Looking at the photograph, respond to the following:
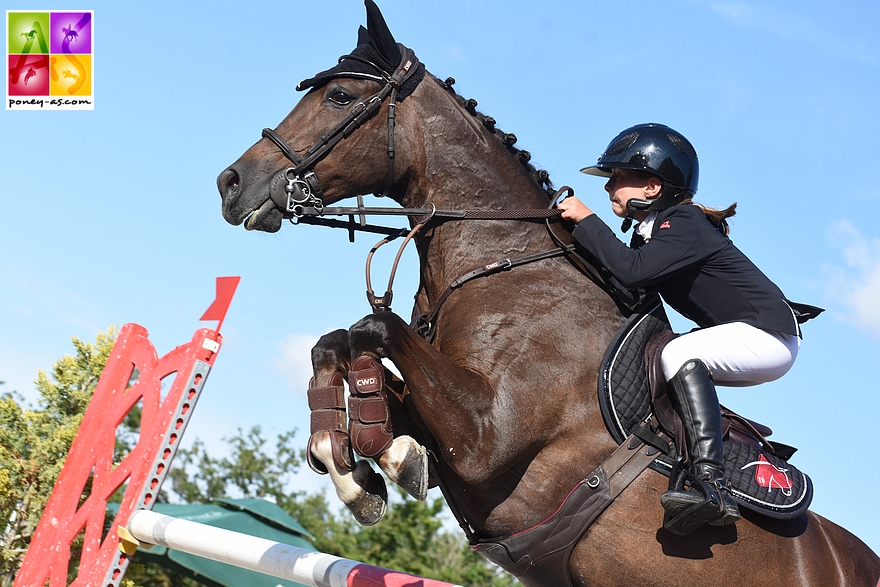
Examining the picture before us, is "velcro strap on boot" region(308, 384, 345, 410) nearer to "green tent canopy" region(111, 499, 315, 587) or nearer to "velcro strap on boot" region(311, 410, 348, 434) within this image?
"velcro strap on boot" region(311, 410, 348, 434)

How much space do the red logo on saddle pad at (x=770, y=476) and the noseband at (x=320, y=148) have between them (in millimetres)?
1895

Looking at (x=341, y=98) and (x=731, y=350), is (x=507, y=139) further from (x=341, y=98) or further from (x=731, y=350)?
(x=731, y=350)

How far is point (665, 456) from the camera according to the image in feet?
10.9

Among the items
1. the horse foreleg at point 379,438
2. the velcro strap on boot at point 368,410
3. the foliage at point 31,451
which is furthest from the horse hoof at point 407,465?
the foliage at point 31,451

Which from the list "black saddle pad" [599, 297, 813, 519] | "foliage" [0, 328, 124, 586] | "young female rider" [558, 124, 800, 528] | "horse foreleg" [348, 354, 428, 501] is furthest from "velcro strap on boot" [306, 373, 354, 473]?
"foliage" [0, 328, 124, 586]

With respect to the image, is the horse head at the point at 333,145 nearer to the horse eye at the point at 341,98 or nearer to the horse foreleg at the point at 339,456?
the horse eye at the point at 341,98

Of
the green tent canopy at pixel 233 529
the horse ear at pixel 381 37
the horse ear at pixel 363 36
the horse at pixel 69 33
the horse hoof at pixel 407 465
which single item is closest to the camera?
the horse hoof at pixel 407 465

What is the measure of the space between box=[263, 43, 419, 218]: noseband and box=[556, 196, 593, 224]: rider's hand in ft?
2.45

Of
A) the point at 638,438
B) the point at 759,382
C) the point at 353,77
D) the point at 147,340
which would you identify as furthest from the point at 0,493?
the point at 759,382

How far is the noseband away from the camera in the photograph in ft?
11.4

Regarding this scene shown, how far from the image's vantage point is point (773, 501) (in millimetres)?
3338

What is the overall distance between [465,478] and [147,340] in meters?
2.56

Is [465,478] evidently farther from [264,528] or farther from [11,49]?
[264,528]

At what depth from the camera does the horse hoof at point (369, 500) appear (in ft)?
10.4
